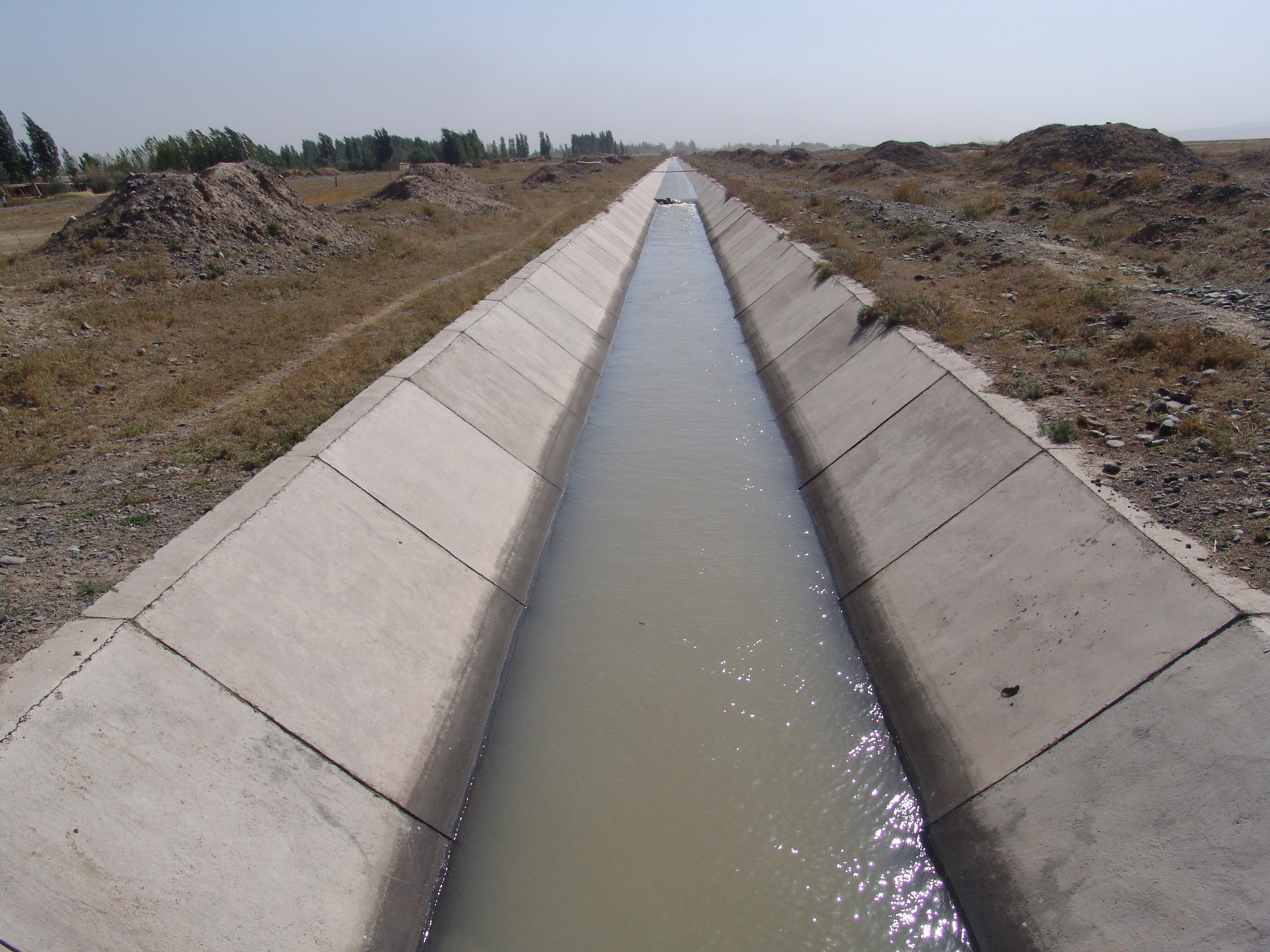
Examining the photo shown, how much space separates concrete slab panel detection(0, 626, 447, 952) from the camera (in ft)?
12.5

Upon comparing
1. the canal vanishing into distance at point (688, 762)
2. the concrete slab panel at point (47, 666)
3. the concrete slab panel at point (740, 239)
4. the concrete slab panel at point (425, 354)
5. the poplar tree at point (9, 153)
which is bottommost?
the canal vanishing into distance at point (688, 762)

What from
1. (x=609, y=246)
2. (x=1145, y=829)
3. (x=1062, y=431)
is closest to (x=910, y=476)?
(x=1062, y=431)

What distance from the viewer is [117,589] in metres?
5.27

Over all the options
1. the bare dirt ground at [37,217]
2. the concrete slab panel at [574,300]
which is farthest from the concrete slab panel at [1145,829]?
the bare dirt ground at [37,217]

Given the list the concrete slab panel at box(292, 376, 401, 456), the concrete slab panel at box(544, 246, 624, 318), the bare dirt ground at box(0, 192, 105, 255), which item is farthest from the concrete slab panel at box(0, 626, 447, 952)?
the bare dirt ground at box(0, 192, 105, 255)

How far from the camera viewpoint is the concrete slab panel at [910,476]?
7.46 metres

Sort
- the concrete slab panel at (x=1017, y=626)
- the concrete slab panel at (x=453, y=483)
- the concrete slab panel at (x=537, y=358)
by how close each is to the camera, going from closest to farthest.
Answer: the concrete slab panel at (x=1017, y=626), the concrete slab panel at (x=453, y=483), the concrete slab panel at (x=537, y=358)

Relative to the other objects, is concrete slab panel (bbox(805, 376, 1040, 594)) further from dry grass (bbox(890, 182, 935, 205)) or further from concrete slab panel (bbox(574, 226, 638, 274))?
dry grass (bbox(890, 182, 935, 205))

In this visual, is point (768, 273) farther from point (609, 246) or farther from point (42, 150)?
Answer: point (42, 150)

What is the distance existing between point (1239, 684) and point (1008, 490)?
2955mm

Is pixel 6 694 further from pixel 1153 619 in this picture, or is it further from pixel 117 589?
pixel 1153 619

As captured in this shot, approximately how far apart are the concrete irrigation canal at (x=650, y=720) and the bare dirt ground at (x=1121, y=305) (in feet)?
2.26

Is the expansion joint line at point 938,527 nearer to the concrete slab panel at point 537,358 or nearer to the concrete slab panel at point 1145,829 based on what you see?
the concrete slab panel at point 1145,829

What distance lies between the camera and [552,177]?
53.1 meters
